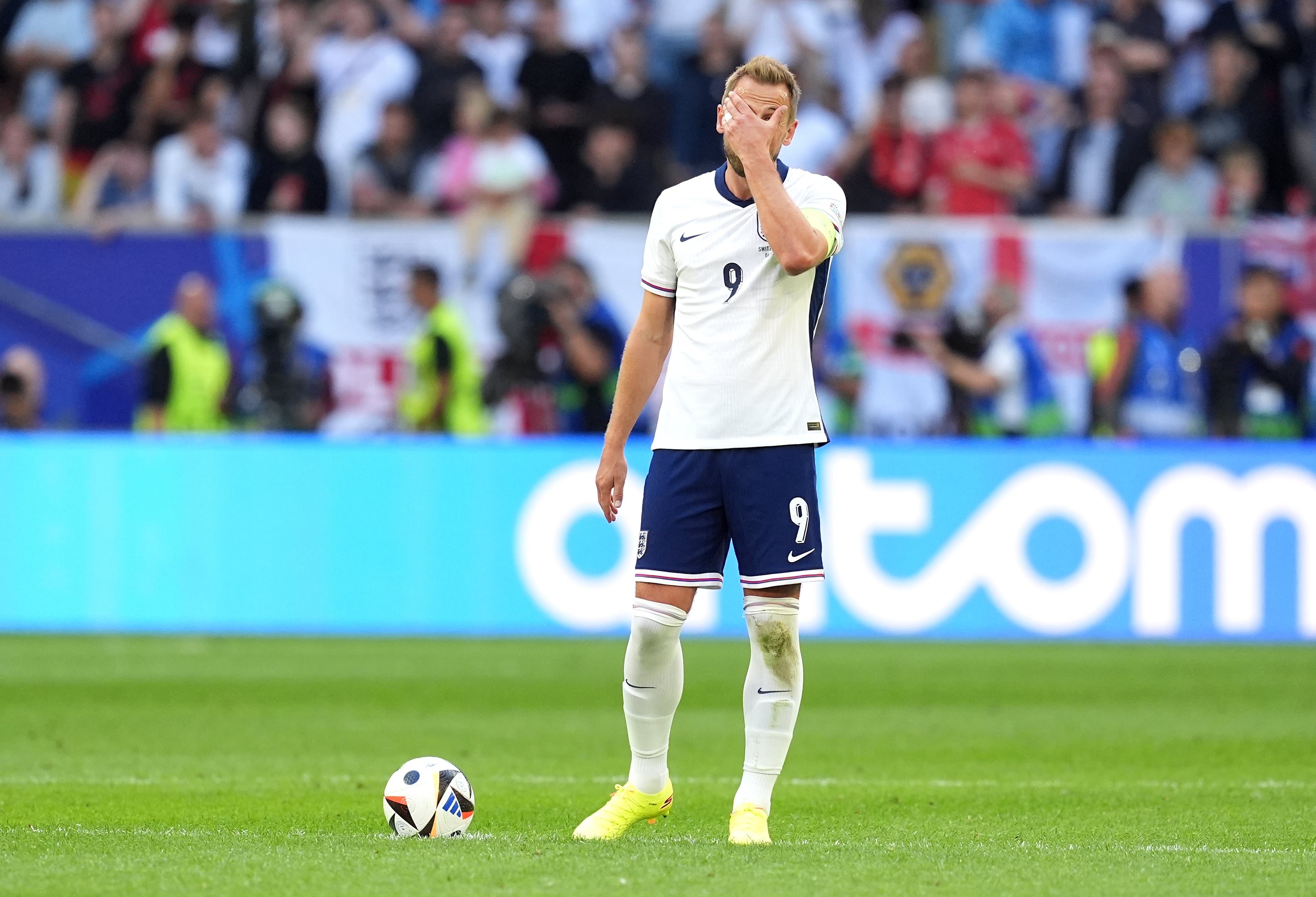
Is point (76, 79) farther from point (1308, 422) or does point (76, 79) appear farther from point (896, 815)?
point (896, 815)

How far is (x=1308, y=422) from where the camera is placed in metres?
15.0

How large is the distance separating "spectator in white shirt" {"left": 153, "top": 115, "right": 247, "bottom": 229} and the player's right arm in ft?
37.2

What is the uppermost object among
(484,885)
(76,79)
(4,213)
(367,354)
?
(76,79)

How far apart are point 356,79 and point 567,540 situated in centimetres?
579

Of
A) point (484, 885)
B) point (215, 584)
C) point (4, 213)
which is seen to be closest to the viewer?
point (484, 885)

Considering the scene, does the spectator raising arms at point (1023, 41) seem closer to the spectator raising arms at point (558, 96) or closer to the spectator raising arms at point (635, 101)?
the spectator raising arms at point (635, 101)

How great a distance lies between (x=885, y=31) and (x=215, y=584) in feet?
27.0

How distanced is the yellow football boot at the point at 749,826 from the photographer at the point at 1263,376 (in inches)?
381

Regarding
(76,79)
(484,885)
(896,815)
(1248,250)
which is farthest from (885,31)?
(484,885)

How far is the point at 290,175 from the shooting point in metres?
17.2

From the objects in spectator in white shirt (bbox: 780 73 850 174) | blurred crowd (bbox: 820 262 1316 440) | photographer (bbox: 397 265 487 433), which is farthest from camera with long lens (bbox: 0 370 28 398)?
Result: spectator in white shirt (bbox: 780 73 850 174)

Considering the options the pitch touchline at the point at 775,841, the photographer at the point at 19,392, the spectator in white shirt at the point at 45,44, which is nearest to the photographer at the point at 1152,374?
the photographer at the point at 19,392

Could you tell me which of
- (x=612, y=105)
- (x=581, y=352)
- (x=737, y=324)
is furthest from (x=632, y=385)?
(x=612, y=105)

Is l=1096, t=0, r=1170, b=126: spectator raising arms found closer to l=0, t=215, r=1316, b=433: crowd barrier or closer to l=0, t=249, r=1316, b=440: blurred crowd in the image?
l=0, t=215, r=1316, b=433: crowd barrier
